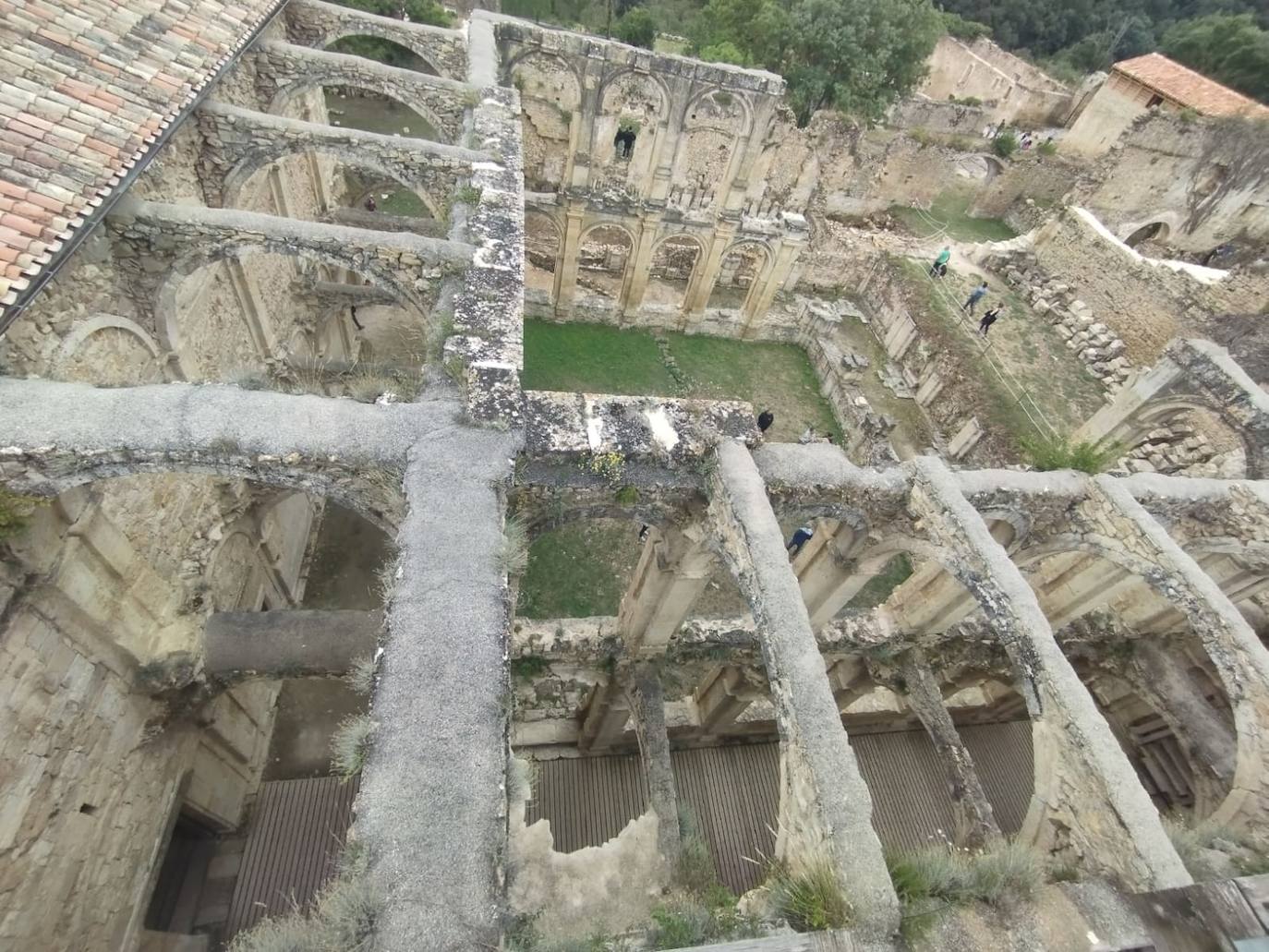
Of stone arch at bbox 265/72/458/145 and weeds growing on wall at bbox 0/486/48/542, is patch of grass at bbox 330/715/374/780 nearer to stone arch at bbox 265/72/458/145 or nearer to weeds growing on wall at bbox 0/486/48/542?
weeds growing on wall at bbox 0/486/48/542

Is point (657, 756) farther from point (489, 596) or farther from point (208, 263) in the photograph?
point (208, 263)

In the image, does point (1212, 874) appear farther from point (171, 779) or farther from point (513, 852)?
point (171, 779)

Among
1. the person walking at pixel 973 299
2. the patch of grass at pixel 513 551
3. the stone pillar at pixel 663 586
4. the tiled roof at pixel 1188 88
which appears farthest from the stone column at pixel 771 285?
the tiled roof at pixel 1188 88

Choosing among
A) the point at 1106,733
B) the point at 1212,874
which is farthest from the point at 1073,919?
the point at 1212,874

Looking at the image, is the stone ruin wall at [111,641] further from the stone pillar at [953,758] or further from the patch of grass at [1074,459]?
the patch of grass at [1074,459]

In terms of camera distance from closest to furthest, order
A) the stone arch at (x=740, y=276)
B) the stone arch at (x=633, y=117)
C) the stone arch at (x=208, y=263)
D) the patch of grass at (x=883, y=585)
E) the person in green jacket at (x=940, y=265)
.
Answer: the stone arch at (x=208, y=263) < the patch of grass at (x=883, y=585) < the stone arch at (x=633, y=117) < the stone arch at (x=740, y=276) < the person in green jacket at (x=940, y=265)

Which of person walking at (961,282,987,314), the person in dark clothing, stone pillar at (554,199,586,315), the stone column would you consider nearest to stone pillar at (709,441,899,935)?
stone pillar at (554,199,586,315)
